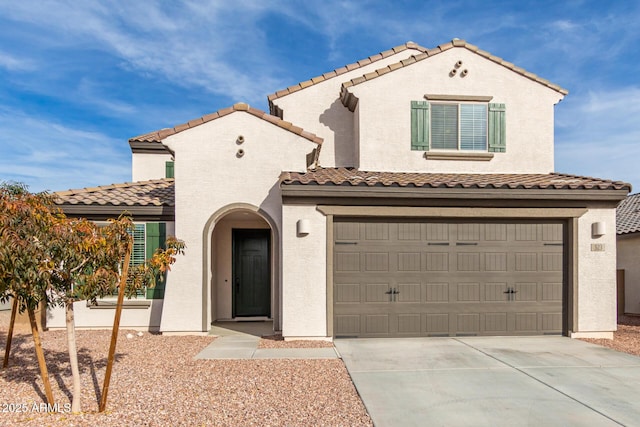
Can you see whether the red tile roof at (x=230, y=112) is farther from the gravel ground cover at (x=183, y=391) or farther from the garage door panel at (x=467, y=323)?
the garage door panel at (x=467, y=323)

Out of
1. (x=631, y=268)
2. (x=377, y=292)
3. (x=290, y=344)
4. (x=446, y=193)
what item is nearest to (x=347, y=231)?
(x=377, y=292)

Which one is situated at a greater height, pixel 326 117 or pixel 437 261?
pixel 326 117

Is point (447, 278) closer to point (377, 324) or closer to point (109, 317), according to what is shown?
point (377, 324)

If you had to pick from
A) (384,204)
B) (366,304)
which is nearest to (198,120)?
(384,204)

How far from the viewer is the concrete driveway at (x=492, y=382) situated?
5285 millimetres

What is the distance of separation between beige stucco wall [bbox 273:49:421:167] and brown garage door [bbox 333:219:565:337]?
378cm

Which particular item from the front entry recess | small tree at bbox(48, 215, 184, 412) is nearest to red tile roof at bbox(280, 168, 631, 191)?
the front entry recess

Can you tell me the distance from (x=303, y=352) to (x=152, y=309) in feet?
15.1

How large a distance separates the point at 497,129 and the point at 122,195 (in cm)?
1025

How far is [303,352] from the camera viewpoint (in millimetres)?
8438

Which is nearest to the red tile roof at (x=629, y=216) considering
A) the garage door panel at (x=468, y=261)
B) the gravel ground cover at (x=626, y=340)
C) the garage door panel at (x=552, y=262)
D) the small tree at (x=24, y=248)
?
the gravel ground cover at (x=626, y=340)

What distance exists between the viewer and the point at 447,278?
32.6ft

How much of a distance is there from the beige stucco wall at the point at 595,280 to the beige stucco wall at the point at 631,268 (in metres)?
7.21

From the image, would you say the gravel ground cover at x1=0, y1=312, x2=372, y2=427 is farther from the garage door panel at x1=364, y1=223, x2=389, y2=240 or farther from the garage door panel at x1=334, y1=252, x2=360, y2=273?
the garage door panel at x1=364, y1=223, x2=389, y2=240
